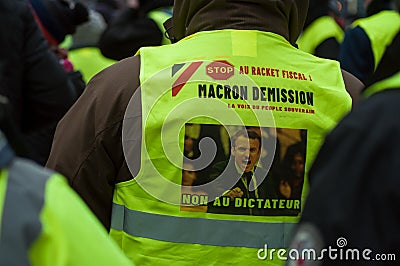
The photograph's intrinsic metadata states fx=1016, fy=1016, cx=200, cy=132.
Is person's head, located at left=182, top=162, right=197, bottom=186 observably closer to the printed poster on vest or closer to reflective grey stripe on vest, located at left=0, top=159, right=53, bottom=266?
the printed poster on vest

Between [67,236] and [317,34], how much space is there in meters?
4.40

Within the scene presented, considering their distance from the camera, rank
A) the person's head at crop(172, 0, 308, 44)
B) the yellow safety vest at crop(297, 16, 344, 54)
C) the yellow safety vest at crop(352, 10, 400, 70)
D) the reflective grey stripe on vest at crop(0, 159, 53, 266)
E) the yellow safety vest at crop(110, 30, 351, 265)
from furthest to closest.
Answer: the yellow safety vest at crop(297, 16, 344, 54)
the yellow safety vest at crop(352, 10, 400, 70)
the person's head at crop(172, 0, 308, 44)
the yellow safety vest at crop(110, 30, 351, 265)
the reflective grey stripe on vest at crop(0, 159, 53, 266)

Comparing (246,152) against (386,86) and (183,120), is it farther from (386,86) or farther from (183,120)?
(386,86)

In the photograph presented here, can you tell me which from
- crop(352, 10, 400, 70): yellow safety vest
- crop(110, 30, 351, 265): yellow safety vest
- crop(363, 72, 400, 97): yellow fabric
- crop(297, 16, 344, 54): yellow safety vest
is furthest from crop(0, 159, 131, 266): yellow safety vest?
crop(297, 16, 344, 54): yellow safety vest

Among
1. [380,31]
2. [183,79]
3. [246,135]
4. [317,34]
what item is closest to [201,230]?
[246,135]

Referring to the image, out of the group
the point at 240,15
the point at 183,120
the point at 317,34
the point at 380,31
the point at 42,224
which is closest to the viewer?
the point at 42,224

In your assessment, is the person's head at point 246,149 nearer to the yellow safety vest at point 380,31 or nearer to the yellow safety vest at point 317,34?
the yellow safety vest at point 380,31

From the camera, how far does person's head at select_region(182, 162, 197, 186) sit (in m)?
2.78

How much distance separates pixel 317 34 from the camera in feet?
19.6

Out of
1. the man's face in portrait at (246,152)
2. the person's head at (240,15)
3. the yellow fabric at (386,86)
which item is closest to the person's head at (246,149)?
the man's face in portrait at (246,152)

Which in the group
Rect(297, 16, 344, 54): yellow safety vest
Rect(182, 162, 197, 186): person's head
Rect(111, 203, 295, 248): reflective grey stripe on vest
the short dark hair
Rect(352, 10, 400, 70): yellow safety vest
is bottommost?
Rect(297, 16, 344, 54): yellow safety vest

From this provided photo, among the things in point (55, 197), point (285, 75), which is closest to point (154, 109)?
point (285, 75)

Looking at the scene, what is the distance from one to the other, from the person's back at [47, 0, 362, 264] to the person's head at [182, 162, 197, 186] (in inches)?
0.6

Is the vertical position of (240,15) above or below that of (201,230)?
above
